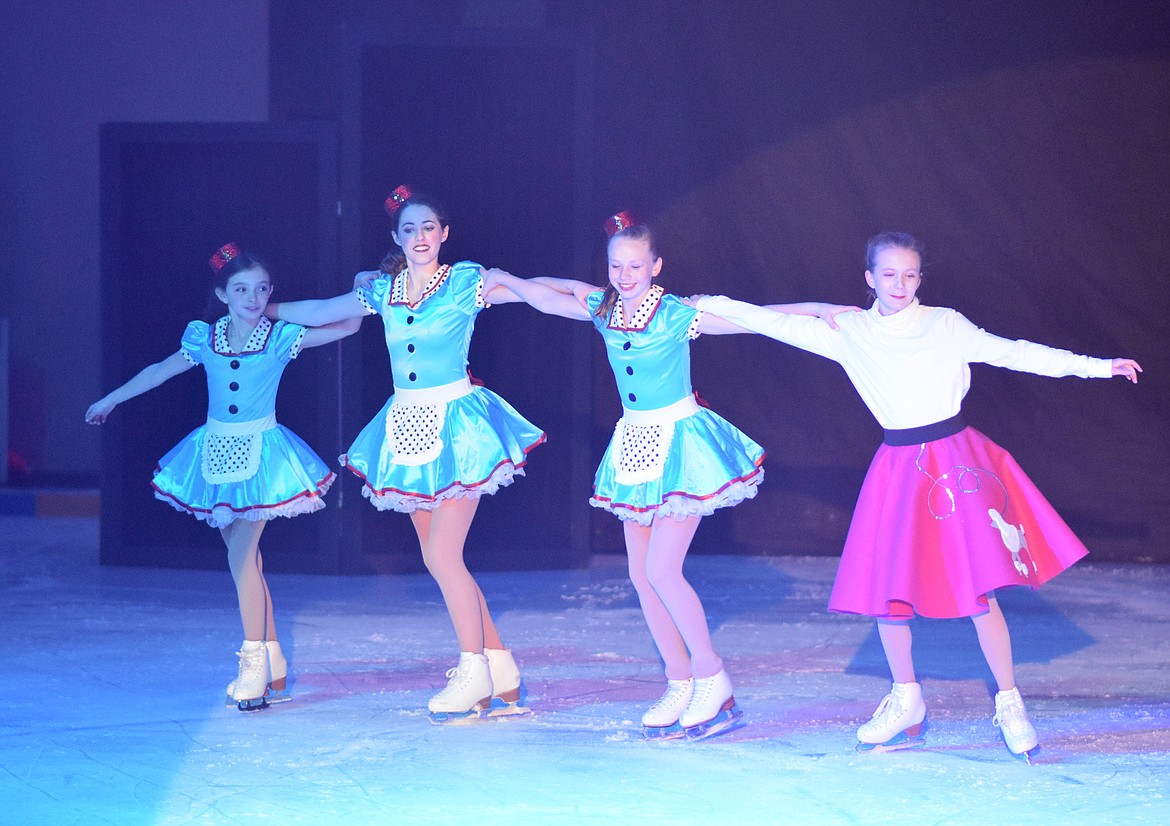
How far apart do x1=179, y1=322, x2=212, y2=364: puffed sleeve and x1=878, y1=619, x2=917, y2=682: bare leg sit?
206 centimetres

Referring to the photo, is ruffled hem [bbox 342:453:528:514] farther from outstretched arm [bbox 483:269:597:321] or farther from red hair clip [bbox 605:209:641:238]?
red hair clip [bbox 605:209:641:238]

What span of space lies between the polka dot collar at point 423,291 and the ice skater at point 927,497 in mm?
861

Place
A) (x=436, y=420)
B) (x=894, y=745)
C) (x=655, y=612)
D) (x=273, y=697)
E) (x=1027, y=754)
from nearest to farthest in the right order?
(x=1027, y=754) → (x=894, y=745) → (x=655, y=612) → (x=436, y=420) → (x=273, y=697)

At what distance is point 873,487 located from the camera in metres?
3.50

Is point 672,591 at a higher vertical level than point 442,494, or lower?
lower

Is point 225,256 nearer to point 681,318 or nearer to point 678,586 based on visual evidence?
point 681,318

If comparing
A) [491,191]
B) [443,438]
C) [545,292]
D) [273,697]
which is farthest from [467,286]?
[491,191]

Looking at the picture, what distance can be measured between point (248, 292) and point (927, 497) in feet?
6.46

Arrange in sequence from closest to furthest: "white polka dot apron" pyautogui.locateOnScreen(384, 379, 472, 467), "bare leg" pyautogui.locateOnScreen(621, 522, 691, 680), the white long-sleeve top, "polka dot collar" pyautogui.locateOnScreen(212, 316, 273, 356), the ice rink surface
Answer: the ice rink surface → the white long-sleeve top → "bare leg" pyautogui.locateOnScreen(621, 522, 691, 680) → "white polka dot apron" pyautogui.locateOnScreen(384, 379, 472, 467) → "polka dot collar" pyautogui.locateOnScreen(212, 316, 273, 356)

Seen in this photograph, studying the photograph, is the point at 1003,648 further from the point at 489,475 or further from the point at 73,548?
the point at 73,548

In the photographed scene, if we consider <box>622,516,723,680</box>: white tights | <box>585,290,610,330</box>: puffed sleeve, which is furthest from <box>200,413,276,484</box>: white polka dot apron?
<box>622,516,723,680</box>: white tights

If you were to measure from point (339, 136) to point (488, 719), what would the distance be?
331cm

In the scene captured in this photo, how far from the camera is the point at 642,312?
3625 millimetres

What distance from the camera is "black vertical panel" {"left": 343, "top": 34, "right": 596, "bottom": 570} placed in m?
6.17
